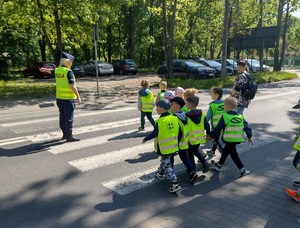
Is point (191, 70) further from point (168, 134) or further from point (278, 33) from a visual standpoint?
point (168, 134)

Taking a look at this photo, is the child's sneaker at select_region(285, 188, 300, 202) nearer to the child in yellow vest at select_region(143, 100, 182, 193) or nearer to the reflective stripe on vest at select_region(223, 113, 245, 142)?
the reflective stripe on vest at select_region(223, 113, 245, 142)

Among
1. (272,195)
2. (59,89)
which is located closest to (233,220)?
(272,195)

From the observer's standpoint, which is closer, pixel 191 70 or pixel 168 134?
pixel 168 134

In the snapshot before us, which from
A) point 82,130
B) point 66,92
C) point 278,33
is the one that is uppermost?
point 278,33

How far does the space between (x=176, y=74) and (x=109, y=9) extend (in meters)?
8.45

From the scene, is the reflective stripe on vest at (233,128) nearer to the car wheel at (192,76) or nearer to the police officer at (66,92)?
the police officer at (66,92)

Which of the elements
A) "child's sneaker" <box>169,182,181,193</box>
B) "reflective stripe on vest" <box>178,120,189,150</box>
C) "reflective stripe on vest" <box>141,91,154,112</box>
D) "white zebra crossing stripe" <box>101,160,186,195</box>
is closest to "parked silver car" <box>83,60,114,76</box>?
"reflective stripe on vest" <box>141,91,154,112</box>

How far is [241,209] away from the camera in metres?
3.92

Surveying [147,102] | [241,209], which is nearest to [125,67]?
[147,102]

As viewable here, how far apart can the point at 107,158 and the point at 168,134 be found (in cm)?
199

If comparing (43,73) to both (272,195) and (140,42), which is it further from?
(272,195)

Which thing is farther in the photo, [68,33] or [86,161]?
[68,33]

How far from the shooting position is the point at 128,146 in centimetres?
694

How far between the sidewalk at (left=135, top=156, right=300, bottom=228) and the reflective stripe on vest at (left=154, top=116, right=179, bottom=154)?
0.81 metres
